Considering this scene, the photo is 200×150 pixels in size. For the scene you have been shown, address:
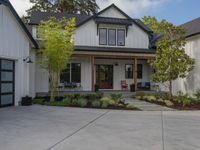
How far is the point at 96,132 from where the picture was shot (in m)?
9.66

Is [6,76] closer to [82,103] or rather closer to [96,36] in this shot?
[82,103]

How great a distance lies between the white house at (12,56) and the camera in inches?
619

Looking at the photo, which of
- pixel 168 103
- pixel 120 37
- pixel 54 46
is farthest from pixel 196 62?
pixel 54 46

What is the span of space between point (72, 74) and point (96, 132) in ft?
54.5

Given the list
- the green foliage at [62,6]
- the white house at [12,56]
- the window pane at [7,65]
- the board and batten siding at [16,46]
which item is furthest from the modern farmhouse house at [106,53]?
the green foliage at [62,6]

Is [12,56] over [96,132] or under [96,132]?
over

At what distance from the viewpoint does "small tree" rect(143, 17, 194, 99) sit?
772 inches

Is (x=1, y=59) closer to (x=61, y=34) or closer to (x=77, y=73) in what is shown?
(x=61, y=34)

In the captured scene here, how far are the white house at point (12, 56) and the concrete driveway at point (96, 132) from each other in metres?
3.90

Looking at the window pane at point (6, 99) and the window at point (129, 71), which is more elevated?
the window at point (129, 71)

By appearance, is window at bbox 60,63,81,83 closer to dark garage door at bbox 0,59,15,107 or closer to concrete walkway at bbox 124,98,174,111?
concrete walkway at bbox 124,98,174,111

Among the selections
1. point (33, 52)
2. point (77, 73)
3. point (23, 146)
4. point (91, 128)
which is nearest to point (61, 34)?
point (33, 52)

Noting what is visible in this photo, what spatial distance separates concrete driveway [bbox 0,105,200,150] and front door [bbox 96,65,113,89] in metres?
14.2

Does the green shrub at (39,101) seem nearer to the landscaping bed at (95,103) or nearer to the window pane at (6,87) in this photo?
the landscaping bed at (95,103)
